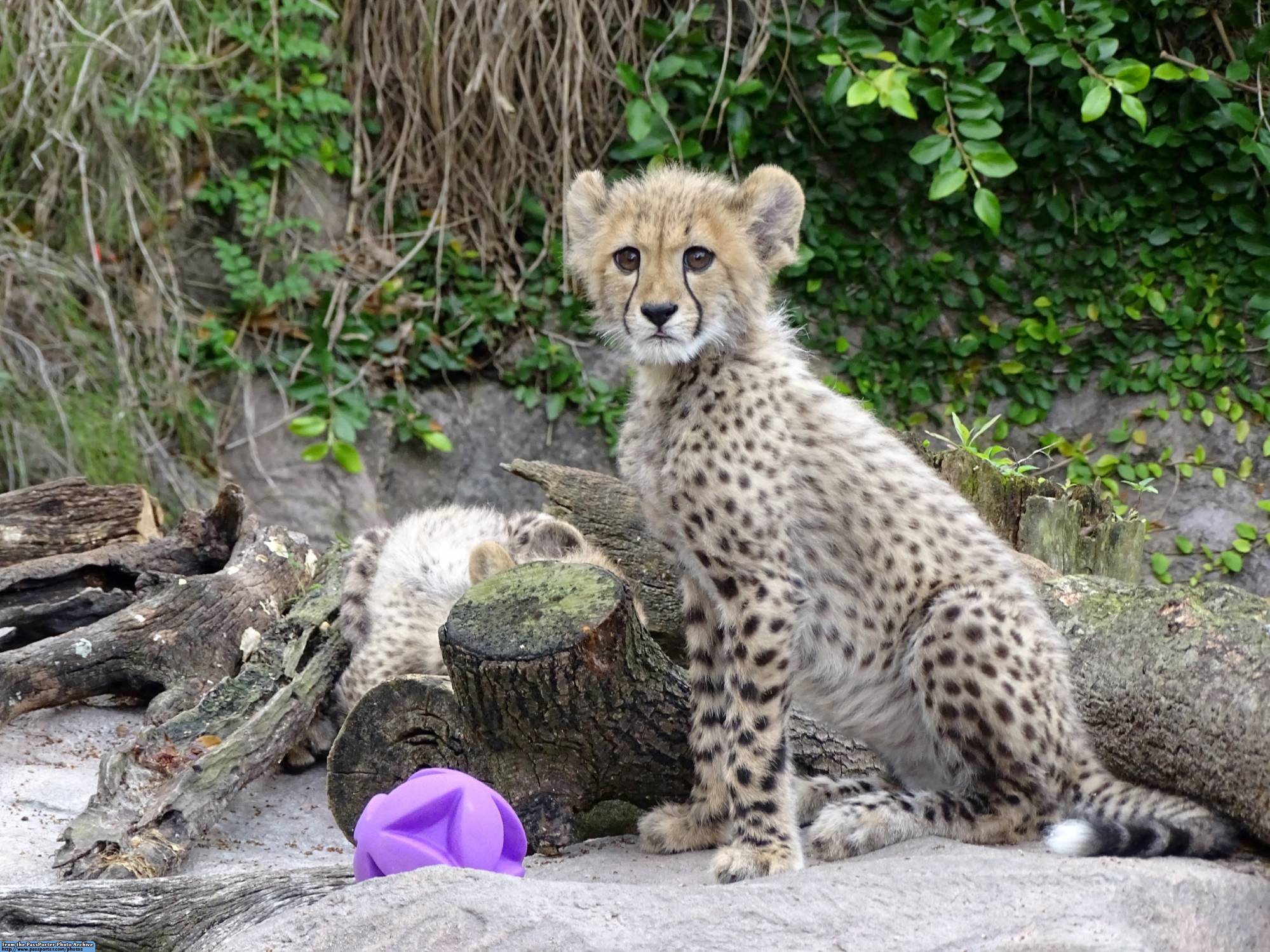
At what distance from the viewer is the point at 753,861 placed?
2.79m

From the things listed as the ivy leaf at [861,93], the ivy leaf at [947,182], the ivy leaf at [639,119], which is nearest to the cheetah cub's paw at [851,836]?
the ivy leaf at [947,182]

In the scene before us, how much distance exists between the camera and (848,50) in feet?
19.3

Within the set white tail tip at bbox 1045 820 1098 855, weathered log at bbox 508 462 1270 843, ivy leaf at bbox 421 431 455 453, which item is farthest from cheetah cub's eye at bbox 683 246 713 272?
ivy leaf at bbox 421 431 455 453

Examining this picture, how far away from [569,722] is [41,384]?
12.5ft

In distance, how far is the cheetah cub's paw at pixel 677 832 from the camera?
9.96ft

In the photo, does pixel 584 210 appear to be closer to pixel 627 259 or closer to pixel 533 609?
pixel 627 259

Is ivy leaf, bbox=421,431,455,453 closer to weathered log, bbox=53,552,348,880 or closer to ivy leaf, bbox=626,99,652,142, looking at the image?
ivy leaf, bbox=626,99,652,142

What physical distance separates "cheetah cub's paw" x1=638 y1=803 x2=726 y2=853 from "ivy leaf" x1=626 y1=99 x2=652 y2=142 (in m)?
3.61

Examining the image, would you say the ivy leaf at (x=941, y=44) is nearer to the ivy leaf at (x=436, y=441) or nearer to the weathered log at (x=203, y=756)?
the ivy leaf at (x=436, y=441)

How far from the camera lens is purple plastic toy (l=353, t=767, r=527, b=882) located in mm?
2416

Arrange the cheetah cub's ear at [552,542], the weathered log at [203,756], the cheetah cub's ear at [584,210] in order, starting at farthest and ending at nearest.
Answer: the cheetah cub's ear at [552,542], the cheetah cub's ear at [584,210], the weathered log at [203,756]

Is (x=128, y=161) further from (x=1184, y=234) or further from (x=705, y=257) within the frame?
(x=1184, y=234)

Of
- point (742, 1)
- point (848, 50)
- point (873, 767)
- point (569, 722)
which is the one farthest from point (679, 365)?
point (742, 1)

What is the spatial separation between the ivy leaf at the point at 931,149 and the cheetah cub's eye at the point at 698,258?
2.73m
